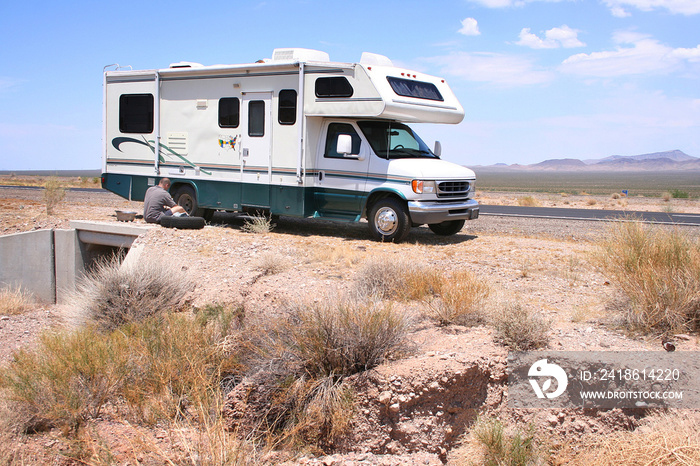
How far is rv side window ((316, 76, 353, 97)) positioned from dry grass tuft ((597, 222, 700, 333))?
5655 mm

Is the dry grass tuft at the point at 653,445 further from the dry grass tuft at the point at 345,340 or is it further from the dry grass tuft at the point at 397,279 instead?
the dry grass tuft at the point at 397,279

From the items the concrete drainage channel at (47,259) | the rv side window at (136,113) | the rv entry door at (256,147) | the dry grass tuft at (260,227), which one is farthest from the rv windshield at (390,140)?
the concrete drainage channel at (47,259)

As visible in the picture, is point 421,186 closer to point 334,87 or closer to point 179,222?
point 334,87

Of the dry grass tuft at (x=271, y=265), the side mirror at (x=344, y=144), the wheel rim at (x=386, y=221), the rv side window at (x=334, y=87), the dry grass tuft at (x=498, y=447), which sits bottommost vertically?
the dry grass tuft at (x=498, y=447)

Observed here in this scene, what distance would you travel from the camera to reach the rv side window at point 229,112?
12.7 m

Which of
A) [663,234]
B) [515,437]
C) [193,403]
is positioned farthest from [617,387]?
[193,403]

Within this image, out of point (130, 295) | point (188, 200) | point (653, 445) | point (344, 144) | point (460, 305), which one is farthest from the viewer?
point (188, 200)

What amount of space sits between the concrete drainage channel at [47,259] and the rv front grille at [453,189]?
690cm

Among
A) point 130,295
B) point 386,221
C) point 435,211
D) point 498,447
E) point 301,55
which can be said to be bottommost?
point 498,447

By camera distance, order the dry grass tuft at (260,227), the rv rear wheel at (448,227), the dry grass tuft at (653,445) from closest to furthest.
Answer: the dry grass tuft at (653,445) < the dry grass tuft at (260,227) < the rv rear wheel at (448,227)

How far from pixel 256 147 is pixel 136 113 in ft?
11.3

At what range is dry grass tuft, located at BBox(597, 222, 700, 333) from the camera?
619cm

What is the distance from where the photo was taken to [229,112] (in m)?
12.8

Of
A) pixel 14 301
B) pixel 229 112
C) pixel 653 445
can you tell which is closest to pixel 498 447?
pixel 653 445
